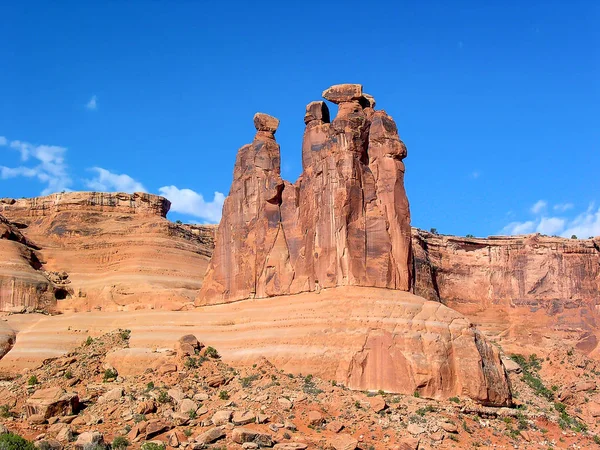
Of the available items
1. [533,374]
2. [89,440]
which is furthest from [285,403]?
[533,374]

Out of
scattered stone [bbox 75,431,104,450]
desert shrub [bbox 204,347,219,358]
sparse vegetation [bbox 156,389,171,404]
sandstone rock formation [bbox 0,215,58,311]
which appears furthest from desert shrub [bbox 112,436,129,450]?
sandstone rock formation [bbox 0,215,58,311]

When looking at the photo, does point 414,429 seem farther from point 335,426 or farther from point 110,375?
point 110,375

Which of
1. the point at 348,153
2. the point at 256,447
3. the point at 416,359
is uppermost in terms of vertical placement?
the point at 348,153

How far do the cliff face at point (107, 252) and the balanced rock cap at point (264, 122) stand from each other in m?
14.7

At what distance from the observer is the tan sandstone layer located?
189 feet

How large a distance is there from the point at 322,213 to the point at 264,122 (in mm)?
11213

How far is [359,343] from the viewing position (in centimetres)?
5838

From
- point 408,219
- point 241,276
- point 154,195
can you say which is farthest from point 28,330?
point 408,219

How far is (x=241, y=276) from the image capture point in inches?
2768

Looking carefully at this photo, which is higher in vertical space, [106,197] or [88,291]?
[106,197]

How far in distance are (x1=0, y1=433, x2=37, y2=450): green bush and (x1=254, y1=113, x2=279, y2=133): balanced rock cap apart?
97.4 feet

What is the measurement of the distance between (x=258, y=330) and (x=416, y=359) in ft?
37.2

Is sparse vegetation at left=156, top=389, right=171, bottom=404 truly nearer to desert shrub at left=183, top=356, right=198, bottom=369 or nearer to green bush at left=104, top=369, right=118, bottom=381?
desert shrub at left=183, top=356, right=198, bottom=369

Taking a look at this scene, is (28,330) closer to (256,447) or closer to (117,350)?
(117,350)
